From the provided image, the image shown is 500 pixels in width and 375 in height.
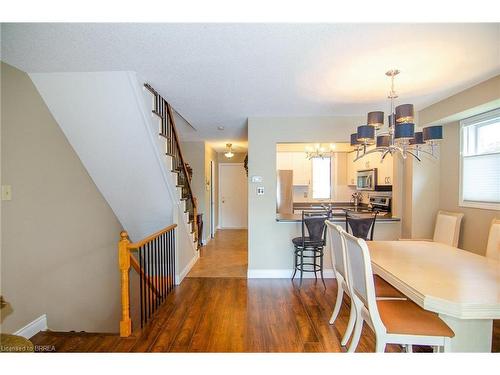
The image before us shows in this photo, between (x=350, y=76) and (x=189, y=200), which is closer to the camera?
(x=350, y=76)

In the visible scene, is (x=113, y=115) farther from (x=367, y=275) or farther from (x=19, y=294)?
(x=367, y=275)

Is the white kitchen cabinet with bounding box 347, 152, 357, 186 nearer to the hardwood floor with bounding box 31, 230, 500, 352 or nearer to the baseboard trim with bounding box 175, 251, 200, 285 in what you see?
the hardwood floor with bounding box 31, 230, 500, 352

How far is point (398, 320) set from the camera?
1.60 metres

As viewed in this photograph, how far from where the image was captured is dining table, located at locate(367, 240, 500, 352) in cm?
128

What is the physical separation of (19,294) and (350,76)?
11.6 ft

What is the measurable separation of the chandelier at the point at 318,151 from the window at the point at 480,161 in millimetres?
2345

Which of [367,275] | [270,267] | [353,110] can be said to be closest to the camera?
[367,275]

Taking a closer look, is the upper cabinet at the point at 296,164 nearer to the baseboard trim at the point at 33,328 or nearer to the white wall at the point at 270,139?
the white wall at the point at 270,139

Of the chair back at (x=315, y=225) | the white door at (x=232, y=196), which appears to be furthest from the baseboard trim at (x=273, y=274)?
the white door at (x=232, y=196)

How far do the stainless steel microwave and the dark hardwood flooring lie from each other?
256 centimetres

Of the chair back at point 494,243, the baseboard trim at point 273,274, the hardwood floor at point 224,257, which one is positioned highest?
the chair back at point 494,243

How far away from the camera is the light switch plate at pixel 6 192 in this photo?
6.36 feet

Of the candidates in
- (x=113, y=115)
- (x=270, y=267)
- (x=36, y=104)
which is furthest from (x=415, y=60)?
(x=36, y=104)
